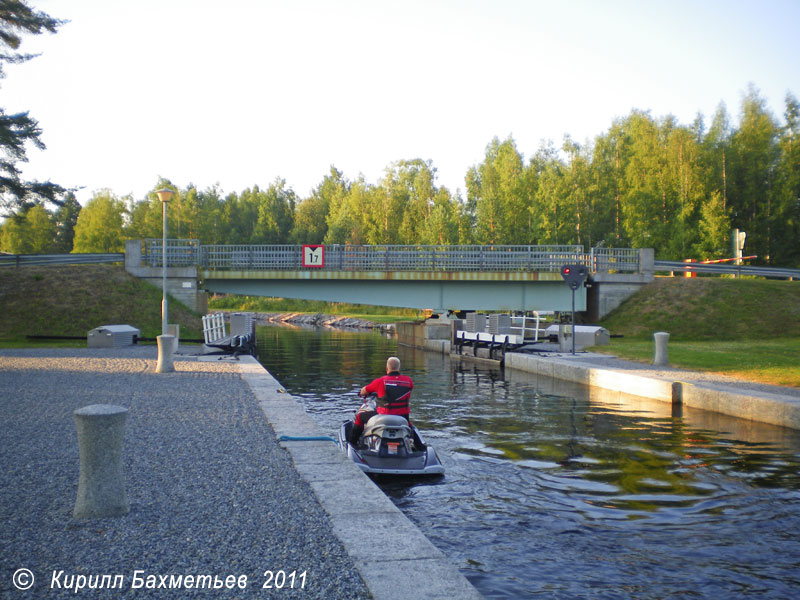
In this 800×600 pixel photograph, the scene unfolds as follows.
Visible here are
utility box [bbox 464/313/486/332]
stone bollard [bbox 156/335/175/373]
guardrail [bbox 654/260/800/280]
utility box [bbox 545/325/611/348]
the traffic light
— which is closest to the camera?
stone bollard [bbox 156/335/175/373]

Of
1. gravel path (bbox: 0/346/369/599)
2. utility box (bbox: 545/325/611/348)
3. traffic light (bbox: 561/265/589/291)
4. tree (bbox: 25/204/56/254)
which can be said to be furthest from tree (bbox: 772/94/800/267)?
tree (bbox: 25/204/56/254)

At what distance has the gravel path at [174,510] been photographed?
15.9 feet

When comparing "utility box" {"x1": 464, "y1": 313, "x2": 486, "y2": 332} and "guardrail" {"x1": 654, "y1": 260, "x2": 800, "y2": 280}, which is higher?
"guardrail" {"x1": 654, "y1": 260, "x2": 800, "y2": 280}

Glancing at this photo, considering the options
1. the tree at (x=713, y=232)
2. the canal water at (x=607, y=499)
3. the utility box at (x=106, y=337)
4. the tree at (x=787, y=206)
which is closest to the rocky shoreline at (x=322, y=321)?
the tree at (x=713, y=232)

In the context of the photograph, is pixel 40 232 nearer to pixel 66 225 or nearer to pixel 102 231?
pixel 102 231

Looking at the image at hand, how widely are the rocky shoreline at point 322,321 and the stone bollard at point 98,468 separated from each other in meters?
48.9

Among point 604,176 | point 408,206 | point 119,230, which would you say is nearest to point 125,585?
point 604,176

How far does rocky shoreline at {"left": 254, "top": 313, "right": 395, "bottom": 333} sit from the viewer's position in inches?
2358

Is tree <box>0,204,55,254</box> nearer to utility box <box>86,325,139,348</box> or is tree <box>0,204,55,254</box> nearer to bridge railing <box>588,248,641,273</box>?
utility box <box>86,325,139,348</box>

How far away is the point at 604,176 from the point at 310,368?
159 feet

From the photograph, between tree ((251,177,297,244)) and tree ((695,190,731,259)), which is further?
tree ((251,177,297,244))

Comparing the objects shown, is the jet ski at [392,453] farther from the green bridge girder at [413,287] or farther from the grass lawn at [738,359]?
the green bridge girder at [413,287]

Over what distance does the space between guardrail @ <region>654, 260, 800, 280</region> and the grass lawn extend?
13299 millimetres

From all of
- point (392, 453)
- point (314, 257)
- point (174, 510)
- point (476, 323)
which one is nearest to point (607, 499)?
point (392, 453)
